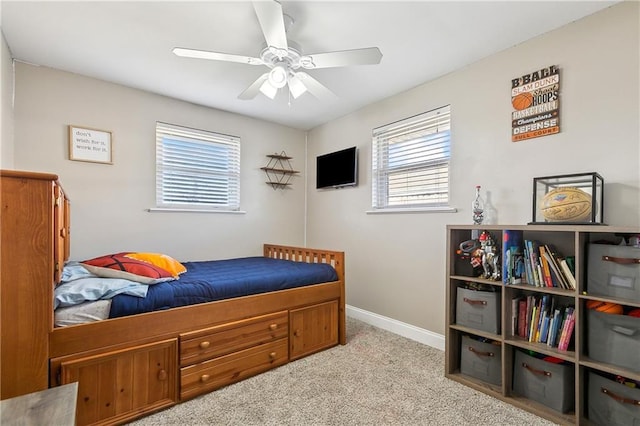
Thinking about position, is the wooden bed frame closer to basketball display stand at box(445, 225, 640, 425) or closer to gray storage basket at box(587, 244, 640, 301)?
basketball display stand at box(445, 225, 640, 425)

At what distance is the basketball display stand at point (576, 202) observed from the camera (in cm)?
173

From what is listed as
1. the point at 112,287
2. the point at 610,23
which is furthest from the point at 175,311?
the point at 610,23

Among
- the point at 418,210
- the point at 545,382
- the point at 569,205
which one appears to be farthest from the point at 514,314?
the point at 418,210

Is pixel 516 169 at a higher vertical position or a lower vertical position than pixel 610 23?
lower

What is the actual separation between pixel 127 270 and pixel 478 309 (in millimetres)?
2382

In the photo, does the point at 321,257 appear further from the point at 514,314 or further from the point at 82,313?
the point at 82,313

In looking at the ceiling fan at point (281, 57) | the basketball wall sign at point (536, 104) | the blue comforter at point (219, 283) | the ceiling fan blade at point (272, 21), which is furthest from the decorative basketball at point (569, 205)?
the ceiling fan blade at point (272, 21)

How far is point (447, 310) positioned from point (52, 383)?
2385mm

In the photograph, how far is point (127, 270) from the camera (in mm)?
1965

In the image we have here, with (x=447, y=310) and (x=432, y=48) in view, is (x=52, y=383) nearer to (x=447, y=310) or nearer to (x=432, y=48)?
(x=447, y=310)

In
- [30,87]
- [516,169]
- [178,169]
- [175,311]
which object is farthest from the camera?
[178,169]

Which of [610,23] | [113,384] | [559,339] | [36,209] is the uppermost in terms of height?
[610,23]

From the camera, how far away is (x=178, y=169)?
3223 millimetres

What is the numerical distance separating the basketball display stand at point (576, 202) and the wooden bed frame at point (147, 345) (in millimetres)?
1764
